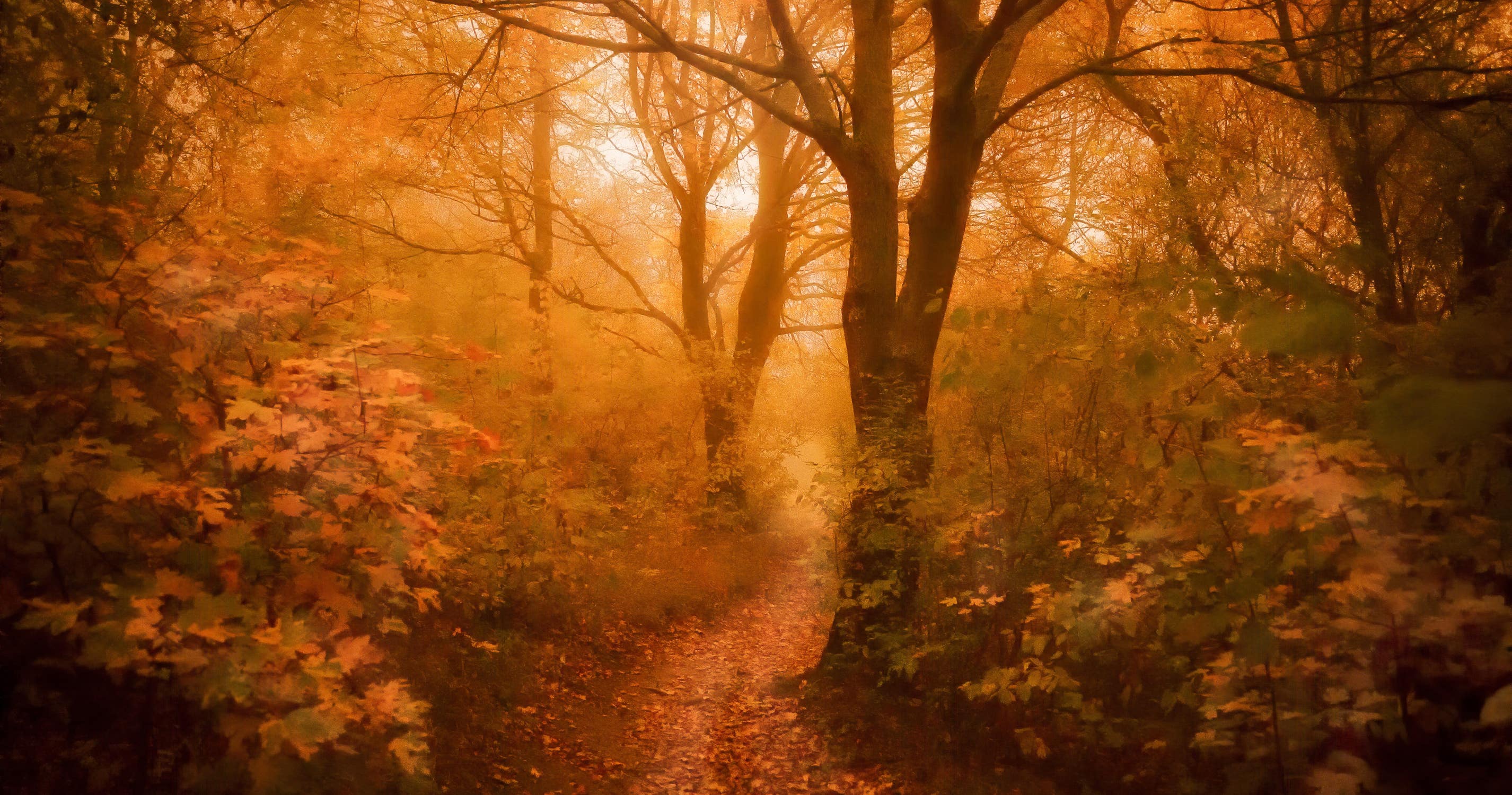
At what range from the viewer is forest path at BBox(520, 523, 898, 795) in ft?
18.4

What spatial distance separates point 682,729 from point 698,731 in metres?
0.14

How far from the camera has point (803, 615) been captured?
37.1 ft

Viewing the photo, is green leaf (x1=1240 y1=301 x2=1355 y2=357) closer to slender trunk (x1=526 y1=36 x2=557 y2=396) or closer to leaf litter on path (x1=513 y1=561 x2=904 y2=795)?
leaf litter on path (x1=513 y1=561 x2=904 y2=795)

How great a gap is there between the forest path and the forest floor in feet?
0.04

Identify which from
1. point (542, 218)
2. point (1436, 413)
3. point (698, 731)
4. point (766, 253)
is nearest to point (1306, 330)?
point (1436, 413)

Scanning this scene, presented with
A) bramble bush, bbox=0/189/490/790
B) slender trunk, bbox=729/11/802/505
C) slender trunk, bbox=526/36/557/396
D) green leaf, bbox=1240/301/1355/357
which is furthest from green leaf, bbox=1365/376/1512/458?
slender trunk, bbox=729/11/802/505

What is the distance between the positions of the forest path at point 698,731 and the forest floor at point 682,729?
0.01 m

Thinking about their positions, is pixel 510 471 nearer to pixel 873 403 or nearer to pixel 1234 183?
pixel 873 403

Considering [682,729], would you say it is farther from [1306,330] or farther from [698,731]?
[1306,330]

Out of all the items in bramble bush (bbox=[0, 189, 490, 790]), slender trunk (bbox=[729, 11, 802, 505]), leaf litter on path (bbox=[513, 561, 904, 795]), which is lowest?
leaf litter on path (bbox=[513, 561, 904, 795])

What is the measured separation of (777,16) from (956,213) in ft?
7.81

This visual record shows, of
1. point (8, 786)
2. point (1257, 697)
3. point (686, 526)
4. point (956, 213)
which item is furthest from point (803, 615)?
point (8, 786)

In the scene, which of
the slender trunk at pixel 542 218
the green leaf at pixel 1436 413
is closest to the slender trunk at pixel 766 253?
the slender trunk at pixel 542 218

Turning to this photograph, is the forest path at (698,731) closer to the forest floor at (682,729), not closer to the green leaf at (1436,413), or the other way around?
the forest floor at (682,729)
